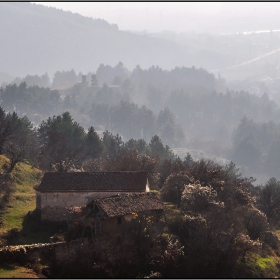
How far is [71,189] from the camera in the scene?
30.7 m

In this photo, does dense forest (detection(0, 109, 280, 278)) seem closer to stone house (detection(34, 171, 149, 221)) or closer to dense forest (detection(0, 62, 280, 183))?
stone house (detection(34, 171, 149, 221))

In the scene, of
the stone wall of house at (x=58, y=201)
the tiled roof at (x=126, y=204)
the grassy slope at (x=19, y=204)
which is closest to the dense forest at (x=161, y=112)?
the grassy slope at (x=19, y=204)

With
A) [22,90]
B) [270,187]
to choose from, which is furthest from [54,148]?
[22,90]

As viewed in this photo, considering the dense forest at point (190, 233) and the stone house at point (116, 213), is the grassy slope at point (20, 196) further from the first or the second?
the stone house at point (116, 213)

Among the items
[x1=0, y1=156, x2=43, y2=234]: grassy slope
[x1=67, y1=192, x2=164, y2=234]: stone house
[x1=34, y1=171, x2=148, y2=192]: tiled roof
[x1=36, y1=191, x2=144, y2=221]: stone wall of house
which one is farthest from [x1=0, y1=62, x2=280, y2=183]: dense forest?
[x1=67, y1=192, x2=164, y2=234]: stone house

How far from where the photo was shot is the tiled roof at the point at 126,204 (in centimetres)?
2722

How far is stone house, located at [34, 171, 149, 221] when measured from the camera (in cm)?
3030

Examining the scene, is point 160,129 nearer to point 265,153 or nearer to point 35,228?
point 265,153

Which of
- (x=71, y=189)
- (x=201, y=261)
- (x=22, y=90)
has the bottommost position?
(x=201, y=261)

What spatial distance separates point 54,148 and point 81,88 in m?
115

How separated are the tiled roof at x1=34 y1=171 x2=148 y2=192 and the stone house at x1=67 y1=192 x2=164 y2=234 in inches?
85.1

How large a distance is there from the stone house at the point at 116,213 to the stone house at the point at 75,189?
1.53 m

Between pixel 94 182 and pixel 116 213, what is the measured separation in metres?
4.92

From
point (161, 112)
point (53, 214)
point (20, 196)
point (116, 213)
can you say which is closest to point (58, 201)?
point (53, 214)
